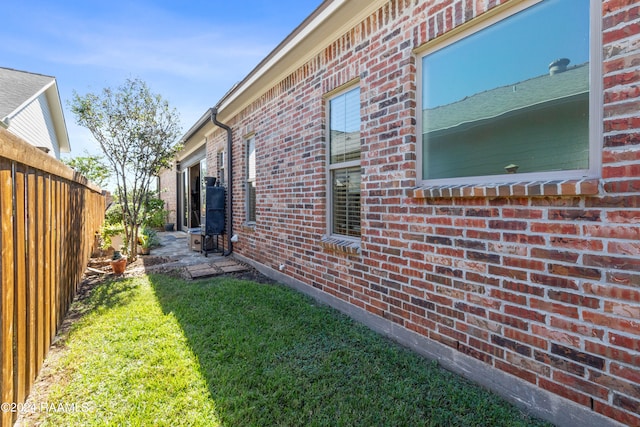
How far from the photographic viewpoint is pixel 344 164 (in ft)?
12.0

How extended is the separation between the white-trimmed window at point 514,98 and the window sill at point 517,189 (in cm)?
13

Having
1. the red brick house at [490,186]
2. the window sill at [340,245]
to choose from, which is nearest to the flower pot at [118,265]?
the red brick house at [490,186]

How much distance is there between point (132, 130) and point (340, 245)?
513 centimetres

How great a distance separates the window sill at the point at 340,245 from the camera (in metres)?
3.33

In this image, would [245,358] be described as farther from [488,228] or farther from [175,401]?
[488,228]

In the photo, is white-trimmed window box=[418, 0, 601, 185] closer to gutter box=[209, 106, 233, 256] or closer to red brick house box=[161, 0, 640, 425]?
red brick house box=[161, 0, 640, 425]

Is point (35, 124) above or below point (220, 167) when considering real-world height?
above

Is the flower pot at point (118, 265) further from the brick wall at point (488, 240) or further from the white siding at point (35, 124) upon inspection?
the white siding at point (35, 124)

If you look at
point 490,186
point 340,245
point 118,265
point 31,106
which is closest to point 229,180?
point 118,265

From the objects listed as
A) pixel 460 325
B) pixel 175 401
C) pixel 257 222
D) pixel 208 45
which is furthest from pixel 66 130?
pixel 460 325

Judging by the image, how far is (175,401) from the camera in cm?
201

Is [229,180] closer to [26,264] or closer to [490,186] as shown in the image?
[26,264]

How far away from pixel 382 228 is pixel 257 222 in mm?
3205

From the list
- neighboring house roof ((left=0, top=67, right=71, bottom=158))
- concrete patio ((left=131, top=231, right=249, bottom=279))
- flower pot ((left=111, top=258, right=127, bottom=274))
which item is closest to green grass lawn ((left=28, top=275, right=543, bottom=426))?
concrete patio ((left=131, top=231, right=249, bottom=279))
